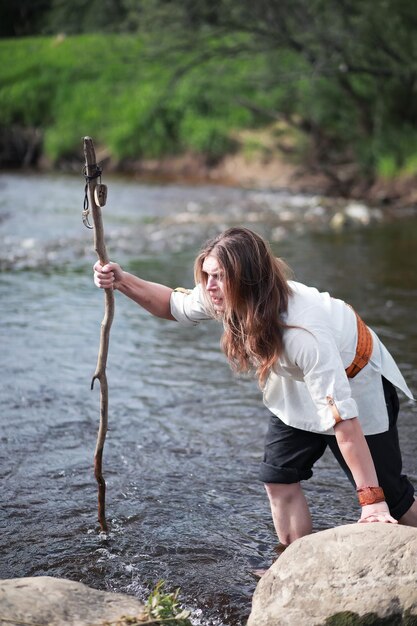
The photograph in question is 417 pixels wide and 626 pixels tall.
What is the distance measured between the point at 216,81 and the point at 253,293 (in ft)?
62.9

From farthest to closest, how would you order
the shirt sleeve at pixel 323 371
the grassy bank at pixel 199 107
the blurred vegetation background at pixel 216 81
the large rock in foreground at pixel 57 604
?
the grassy bank at pixel 199 107 < the blurred vegetation background at pixel 216 81 < the shirt sleeve at pixel 323 371 < the large rock in foreground at pixel 57 604

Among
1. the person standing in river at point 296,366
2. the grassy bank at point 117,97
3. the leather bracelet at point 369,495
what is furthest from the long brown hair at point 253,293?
the grassy bank at point 117,97

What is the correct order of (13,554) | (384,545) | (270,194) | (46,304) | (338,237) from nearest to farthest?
1. (384,545)
2. (13,554)
3. (46,304)
4. (338,237)
5. (270,194)

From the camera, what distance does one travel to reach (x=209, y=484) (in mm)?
5023

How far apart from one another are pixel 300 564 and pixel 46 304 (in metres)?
6.44

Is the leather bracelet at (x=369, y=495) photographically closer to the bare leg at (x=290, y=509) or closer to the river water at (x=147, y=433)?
the bare leg at (x=290, y=509)

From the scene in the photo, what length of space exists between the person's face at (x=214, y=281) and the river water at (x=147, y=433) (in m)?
1.24

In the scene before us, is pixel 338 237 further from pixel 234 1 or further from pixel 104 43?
pixel 104 43

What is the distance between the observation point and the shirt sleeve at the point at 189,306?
3.86 metres

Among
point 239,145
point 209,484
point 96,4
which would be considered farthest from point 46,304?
point 96,4

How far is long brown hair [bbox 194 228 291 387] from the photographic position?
3498 mm

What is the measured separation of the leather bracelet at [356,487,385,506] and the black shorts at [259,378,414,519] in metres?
0.24

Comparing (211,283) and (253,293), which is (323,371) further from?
(211,283)

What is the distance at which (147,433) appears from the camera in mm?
5812
